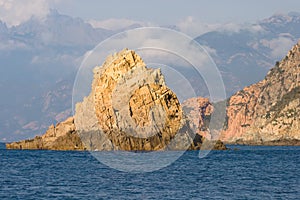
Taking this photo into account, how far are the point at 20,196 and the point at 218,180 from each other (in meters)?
35.7

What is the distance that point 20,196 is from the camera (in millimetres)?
85438

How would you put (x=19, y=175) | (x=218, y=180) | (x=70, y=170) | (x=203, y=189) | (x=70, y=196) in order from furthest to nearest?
(x=70, y=170) < (x=19, y=175) < (x=218, y=180) < (x=203, y=189) < (x=70, y=196)

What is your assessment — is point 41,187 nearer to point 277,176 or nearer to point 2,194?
point 2,194

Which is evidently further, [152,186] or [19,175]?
[19,175]

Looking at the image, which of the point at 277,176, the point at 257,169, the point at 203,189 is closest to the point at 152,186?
the point at 203,189

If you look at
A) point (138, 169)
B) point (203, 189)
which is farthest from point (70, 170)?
point (203, 189)

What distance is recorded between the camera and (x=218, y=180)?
10844 centimetres

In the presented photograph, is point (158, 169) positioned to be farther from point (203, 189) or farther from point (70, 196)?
point (70, 196)

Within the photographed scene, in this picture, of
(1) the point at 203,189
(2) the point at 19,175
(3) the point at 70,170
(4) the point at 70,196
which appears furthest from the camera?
(3) the point at 70,170

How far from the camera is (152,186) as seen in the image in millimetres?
97438

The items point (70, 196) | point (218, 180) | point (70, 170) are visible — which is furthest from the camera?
point (70, 170)

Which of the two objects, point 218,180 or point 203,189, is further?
point 218,180

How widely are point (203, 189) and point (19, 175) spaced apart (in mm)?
38297

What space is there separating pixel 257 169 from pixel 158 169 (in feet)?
66.5
